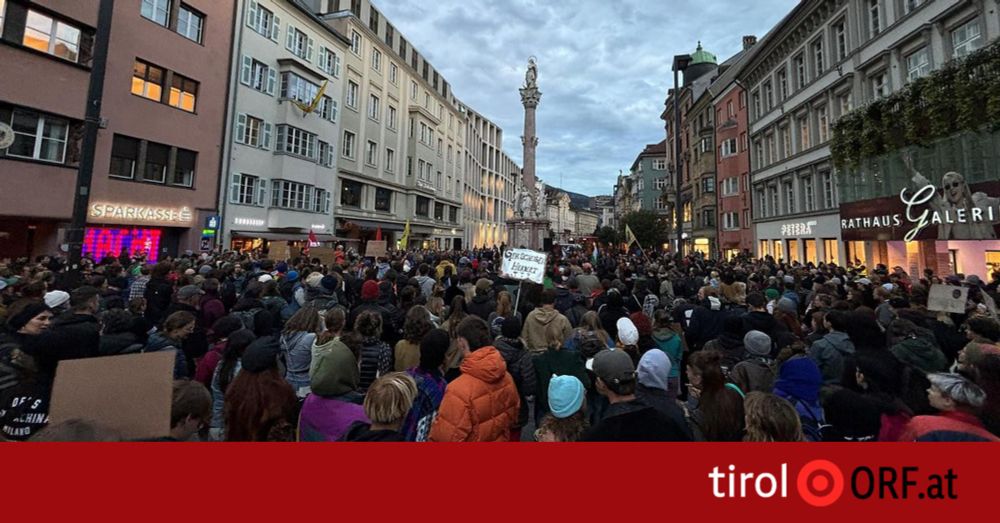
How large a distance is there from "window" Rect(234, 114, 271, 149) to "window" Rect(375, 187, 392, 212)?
12.0 meters

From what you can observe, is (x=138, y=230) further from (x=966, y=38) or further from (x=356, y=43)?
(x=966, y=38)

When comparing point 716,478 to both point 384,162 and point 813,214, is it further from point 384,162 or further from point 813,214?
point 384,162

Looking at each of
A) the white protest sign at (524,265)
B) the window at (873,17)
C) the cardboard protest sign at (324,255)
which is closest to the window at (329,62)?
the cardboard protest sign at (324,255)

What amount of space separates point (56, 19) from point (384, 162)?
2272 cm

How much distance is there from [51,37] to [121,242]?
8.57 metres

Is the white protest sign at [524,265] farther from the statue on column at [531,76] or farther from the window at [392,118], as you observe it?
the window at [392,118]

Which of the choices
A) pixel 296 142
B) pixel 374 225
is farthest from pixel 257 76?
pixel 374 225

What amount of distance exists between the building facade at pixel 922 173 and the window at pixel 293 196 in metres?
30.4

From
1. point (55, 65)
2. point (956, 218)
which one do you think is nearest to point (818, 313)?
point (956, 218)

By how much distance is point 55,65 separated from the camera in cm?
1670

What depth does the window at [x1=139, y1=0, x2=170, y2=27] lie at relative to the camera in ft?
65.6

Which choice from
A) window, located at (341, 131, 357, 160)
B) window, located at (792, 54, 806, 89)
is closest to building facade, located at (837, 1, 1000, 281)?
window, located at (792, 54, 806, 89)

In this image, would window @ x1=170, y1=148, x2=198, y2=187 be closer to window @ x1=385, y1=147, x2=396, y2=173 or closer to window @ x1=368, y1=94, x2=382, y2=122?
window @ x1=368, y1=94, x2=382, y2=122

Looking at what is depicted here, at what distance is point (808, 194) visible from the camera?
82.7ft
